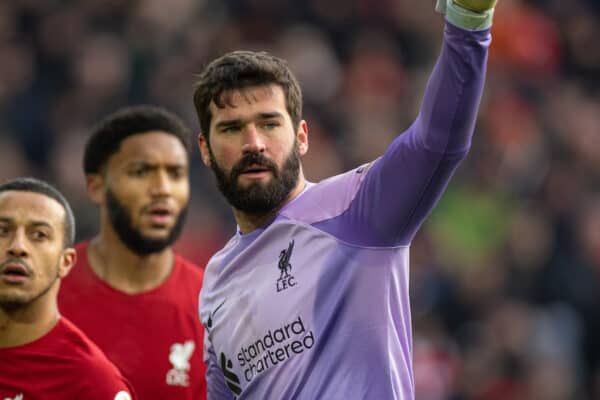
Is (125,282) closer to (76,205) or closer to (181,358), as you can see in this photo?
(181,358)

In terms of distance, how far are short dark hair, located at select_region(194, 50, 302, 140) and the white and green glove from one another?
0.91 metres

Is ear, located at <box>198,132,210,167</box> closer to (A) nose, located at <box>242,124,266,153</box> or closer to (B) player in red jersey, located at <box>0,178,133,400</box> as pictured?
(A) nose, located at <box>242,124,266,153</box>

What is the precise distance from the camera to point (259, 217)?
3994mm

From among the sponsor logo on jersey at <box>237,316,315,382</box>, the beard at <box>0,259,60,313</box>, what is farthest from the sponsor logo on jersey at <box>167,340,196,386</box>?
the sponsor logo on jersey at <box>237,316,315,382</box>

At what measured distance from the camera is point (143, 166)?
18.0 ft

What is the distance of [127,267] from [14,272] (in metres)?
1.06

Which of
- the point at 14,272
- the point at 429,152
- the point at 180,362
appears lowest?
the point at 180,362

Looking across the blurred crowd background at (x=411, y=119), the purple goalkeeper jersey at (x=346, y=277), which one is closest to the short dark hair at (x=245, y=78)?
the purple goalkeeper jersey at (x=346, y=277)

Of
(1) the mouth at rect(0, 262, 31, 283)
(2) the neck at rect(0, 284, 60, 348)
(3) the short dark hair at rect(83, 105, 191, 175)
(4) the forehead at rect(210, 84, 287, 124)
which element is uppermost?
(3) the short dark hair at rect(83, 105, 191, 175)

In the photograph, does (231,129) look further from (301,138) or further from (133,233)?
(133,233)

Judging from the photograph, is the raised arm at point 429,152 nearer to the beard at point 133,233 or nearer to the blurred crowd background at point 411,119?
the beard at point 133,233

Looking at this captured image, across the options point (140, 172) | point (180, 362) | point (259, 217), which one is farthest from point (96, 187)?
point (259, 217)

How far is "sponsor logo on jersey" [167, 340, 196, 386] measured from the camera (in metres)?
5.15

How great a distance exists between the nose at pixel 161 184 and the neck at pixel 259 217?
1.35 meters
